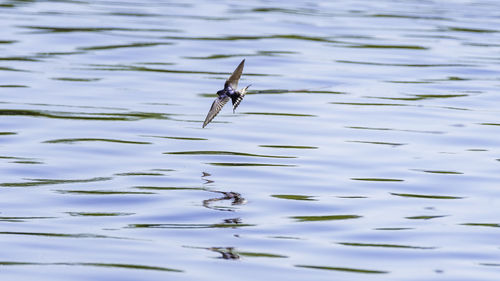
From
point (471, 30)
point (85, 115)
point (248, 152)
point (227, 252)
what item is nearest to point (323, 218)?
point (227, 252)

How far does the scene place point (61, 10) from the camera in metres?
21.3

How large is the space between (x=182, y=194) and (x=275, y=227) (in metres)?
1.15

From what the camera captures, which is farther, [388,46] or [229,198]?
[388,46]

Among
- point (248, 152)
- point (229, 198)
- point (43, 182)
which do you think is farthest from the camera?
point (248, 152)

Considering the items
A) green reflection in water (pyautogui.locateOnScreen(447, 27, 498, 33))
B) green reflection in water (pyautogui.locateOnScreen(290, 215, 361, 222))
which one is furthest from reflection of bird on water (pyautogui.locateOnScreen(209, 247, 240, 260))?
green reflection in water (pyautogui.locateOnScreen(447, 27, 498, 33))

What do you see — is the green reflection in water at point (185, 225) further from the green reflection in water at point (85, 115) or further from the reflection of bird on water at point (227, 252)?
the green reflection in water at point (85, 115)

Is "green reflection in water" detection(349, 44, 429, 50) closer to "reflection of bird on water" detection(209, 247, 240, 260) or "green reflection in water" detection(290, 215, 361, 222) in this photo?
"green reflection in water" detection(290, 215, 361, 222)

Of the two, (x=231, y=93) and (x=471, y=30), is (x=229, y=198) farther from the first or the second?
(x=471, y=30)

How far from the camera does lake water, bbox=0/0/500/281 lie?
25.5ft

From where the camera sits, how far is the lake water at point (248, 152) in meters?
7.76

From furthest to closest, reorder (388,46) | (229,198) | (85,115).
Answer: (388,46)
(85,115)
(229,198)

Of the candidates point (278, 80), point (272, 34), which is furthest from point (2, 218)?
point (272, 34)

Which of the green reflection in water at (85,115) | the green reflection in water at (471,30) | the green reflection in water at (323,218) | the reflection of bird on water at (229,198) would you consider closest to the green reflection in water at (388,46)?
the green reflection in water at (471,30)

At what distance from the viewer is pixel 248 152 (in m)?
11.1
